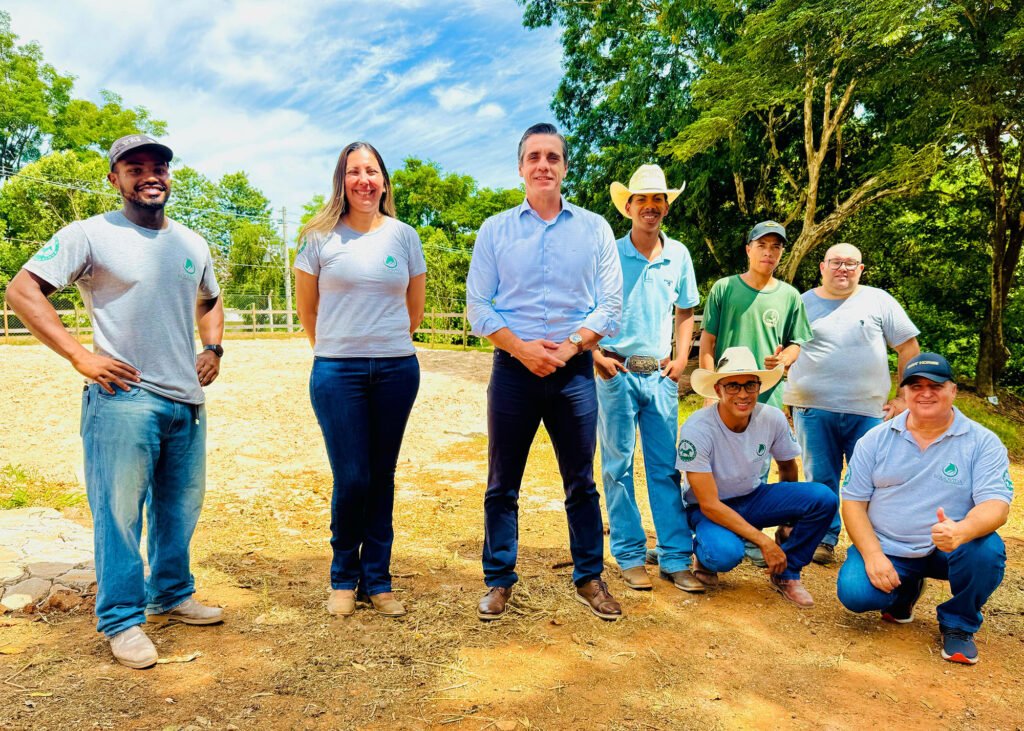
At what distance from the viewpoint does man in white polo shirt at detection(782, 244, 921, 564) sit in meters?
4.43

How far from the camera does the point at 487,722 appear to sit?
2.62 meters

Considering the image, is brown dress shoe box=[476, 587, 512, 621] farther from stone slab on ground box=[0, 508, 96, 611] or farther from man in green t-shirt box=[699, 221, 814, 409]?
stone slab on ground box=[0, 508, 96, 611]

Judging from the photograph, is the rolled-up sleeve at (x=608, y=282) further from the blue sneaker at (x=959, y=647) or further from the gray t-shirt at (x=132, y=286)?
the blue sneaker at (x=959, y=647)

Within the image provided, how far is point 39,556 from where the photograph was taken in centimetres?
450

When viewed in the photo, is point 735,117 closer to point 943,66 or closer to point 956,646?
point 943,66

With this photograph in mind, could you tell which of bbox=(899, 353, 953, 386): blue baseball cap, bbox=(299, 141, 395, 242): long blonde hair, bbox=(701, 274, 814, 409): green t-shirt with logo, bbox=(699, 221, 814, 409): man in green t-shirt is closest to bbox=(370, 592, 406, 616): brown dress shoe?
bbox=(299, 141, 395, 242): long blonde hair

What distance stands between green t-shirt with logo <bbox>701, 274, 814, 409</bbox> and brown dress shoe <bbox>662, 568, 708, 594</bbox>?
1141mm

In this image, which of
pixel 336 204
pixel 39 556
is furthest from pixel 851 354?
pixel 39 556

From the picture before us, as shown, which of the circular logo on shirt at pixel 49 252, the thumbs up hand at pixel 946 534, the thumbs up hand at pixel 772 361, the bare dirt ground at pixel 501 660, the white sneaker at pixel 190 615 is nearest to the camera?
the bare dirt ground at pixel 501 660

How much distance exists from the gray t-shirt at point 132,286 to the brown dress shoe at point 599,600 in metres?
2.11

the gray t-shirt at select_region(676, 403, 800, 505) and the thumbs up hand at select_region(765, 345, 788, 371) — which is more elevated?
the thumbs up hand at select_region(765, 345, 788, 371)

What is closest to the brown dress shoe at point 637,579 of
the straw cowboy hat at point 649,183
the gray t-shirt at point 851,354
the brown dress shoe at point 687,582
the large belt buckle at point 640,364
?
the brown dress shoe at point 687,582

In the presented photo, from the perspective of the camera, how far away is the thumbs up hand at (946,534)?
10.5 ft

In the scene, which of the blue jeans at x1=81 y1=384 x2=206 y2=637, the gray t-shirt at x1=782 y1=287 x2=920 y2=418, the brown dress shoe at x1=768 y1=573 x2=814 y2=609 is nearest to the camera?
the blue jeans at x1=81 y1=384 x2=206 y2=637
